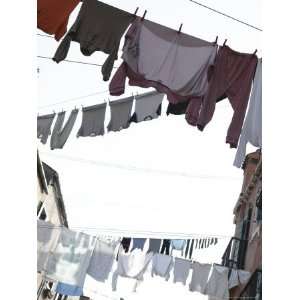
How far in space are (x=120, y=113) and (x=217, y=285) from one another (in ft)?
19.4

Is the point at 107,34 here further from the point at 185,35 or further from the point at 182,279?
the point at 182,279

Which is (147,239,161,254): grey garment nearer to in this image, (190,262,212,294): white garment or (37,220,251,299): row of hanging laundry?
(37,220,251,299): row of hanging laundry

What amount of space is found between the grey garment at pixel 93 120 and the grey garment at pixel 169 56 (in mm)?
2292

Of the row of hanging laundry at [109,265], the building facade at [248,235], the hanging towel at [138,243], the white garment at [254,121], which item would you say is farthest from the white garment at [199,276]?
the white garment at [254,121]

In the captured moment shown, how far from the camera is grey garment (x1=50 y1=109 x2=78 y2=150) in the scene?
8.91m

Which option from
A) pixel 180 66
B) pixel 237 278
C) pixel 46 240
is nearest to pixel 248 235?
pixel 237 278

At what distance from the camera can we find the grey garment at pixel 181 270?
12.3 metres

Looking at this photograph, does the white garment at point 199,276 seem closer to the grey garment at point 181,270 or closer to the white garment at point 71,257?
the grey garment at point 181,270

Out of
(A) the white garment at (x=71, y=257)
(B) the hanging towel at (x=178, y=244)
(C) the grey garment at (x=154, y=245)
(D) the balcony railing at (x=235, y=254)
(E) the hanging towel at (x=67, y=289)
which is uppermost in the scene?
(D) the balcony railing at (x=235, y=254)

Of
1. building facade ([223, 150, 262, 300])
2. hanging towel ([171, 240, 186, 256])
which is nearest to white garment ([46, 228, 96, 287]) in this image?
hanging towel ([171, 240, 186, 256])

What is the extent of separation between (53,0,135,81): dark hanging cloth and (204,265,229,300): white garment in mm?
7449

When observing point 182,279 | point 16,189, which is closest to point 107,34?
point 16,189

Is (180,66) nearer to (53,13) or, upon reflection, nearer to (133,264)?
(53,13)
